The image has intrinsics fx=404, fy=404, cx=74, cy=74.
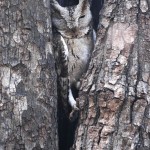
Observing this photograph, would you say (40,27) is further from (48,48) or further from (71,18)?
(71,18)

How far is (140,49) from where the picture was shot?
251cm

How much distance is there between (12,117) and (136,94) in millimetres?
734

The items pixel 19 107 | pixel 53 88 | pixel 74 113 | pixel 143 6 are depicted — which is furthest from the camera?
pixel 74 113

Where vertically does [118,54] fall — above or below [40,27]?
below

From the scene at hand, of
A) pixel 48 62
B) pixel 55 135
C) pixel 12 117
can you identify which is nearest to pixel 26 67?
pixel 48 62

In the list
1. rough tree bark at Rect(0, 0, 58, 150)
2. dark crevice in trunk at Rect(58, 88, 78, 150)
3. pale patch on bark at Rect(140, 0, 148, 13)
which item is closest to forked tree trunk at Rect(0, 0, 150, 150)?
rough tree bark at Rect(0, 0, 58, 150)

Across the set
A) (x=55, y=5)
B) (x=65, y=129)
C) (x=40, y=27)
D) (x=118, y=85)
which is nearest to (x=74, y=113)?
(x=65, y=129)

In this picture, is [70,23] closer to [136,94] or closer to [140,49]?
[140,49]

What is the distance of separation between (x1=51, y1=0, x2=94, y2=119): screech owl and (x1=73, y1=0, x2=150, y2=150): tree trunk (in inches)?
10.2

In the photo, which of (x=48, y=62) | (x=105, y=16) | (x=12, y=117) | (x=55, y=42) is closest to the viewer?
(x=12, y=117)

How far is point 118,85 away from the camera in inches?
94.1

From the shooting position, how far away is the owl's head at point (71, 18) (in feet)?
9.30

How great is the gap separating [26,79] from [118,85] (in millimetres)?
542

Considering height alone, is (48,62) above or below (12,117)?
above
